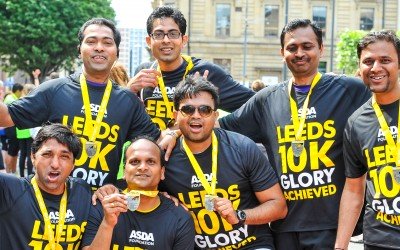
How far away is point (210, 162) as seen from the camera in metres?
5.32

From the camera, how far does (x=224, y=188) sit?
529cm

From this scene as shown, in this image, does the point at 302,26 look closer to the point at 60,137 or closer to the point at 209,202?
the point at 209,202

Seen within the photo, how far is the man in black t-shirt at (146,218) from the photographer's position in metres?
5.09

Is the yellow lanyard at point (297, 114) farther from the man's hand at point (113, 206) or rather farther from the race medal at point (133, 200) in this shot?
the man's hand at point (113, 206)

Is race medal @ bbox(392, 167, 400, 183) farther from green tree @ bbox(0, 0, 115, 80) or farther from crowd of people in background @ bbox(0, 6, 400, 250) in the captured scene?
green tree @ bbox(0, 0, 115, 80)

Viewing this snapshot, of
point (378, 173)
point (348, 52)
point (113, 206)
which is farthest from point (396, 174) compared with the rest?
point (348, 52)

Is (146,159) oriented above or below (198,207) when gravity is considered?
above

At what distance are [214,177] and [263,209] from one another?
0.44 metres

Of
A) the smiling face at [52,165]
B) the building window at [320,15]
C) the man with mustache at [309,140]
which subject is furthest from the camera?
the building window at [320,15]

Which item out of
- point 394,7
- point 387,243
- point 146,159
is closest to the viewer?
point 387,243

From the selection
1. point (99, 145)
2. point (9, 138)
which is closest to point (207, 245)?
point (99, 145)

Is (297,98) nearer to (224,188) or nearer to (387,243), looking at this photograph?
(224,188)

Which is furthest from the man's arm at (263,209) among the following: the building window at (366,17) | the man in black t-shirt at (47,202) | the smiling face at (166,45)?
the building window at (366,17)

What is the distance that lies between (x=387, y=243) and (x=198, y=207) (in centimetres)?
138
